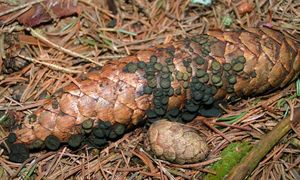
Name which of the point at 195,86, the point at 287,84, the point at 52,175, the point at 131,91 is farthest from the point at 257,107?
the point at 52,175

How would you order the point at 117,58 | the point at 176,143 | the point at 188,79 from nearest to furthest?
the point at 176,143 < the point at 188,79 < the point at 117,58

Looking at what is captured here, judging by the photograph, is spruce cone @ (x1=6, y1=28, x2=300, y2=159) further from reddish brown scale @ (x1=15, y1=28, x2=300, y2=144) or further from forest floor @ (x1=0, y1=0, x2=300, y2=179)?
forest floor @ (x1=0, y1=0, x2=300, y2=179)

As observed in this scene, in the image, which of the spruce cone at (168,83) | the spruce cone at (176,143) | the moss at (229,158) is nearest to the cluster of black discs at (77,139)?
the spruce cone at (168,83)

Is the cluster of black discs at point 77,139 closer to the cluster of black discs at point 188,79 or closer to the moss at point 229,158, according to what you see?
the cluster of black discs at point 188,79

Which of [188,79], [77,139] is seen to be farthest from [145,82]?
[77,139]

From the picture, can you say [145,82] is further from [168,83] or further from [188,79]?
[188,79]

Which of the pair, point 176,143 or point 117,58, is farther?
point 117,58
